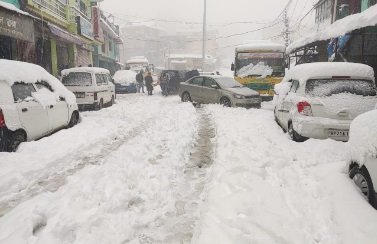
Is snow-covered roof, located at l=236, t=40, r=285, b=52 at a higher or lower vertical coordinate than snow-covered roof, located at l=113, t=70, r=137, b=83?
higher

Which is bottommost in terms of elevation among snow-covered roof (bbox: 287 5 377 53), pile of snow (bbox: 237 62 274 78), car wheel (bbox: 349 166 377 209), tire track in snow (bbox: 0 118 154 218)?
tire track in snow (bbox: 0 118 154 218)

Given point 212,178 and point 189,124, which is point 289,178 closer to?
point 212,178

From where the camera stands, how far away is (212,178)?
521 centimetres

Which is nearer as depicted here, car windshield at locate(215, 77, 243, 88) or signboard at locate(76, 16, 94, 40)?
car windshield at locate(215, 77, 243, 88)

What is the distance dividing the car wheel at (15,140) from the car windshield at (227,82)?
9284 mm

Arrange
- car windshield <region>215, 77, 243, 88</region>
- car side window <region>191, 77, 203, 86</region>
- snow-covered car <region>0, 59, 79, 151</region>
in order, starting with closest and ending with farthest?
snow-covered car <region>0, 59, 79, 151</region>, car windshield <region>215, 77, 243, 88</region>, car side window <region>191, 77, 203, 86</region>

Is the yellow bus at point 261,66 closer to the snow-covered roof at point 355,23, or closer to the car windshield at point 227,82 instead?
the car windshield at point 227,82

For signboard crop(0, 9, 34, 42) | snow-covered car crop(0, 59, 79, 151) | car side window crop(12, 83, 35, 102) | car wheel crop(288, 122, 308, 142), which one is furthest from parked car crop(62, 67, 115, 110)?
car wheel crop(288, 122, 308, 142)

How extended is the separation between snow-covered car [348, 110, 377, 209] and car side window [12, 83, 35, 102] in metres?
6.38

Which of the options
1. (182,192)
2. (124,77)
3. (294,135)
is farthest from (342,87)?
(124,77)

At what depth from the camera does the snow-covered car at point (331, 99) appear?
668 centimetres

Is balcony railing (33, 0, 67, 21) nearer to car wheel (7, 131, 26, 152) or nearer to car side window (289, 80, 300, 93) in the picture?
car wheel (7, 131, 26, 152)

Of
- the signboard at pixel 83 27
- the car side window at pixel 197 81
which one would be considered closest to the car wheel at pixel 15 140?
the car side window at pixel 197 81

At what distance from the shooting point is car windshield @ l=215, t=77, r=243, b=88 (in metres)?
14.6
